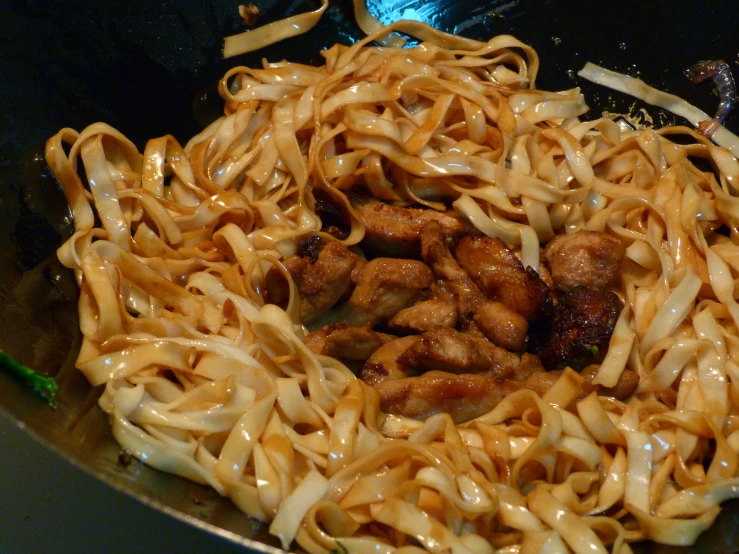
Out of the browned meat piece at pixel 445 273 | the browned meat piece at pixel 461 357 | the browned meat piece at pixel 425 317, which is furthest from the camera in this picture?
the browned meat piece at pixel 445 273

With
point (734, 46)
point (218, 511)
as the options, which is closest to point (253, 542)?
point (218, 511)

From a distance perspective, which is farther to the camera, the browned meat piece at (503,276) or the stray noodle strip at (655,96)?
the stray noodle strip at (655,96)

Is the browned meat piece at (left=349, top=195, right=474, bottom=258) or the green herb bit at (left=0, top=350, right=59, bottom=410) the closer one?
the green herb bit at (left=0, top=350, right=59, bottom=410)

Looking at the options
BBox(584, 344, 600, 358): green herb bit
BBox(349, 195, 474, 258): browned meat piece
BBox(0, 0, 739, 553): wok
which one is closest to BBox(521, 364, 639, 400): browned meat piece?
BBox(584, 344, 600, 358): green herb bit

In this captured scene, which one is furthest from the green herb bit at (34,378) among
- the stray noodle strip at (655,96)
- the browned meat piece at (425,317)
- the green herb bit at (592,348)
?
the stray noodle strip at (655,96)

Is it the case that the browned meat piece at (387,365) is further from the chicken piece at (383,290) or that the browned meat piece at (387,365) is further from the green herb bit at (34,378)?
the green herb bit at (34,378)

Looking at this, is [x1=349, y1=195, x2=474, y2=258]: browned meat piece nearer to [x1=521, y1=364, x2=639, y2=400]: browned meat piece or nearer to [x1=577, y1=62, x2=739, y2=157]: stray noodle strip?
[x1=521, y1=364, x2=639, y2=400]: browned meat piece
